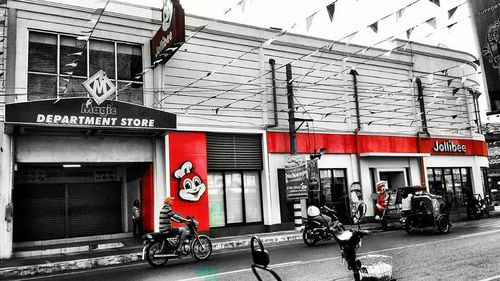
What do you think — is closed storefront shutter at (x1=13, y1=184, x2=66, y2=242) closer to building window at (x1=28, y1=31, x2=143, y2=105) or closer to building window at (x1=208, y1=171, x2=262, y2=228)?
building window at (x1=28, y1=31, x2=143, y2=105)

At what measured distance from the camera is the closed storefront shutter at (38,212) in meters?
16.0

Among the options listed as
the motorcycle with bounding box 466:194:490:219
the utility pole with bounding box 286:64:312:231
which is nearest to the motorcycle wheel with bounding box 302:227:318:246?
the utility pole with bounding box 286:64:312:231

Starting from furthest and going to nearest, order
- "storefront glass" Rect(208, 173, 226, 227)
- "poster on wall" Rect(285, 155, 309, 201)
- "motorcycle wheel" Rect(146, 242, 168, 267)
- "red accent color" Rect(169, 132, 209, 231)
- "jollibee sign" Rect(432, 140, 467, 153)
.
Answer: "jollibee sign" Rect(432, 140, 467, 153)
"storefront glass" Rect(208, 173, 226, 227)
"poster on wall" Rect(285, 155, 309, 201)
"red accent color" Rect(169, 132, 209, 231)
"motorcycle wheel" Rect(146, 242, 168, 267)

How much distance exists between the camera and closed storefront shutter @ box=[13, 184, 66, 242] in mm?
16047

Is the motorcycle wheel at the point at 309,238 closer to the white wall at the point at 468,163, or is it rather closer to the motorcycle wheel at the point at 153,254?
the motorcycle wheel at the point at 153,254

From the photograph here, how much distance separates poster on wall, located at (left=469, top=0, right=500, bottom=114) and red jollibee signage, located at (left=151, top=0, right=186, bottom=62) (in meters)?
10.4

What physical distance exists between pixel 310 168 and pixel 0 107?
38.5 ft

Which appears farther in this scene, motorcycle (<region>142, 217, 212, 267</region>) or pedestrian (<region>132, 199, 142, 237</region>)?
pedestrian (<region>132, 199, 142, 237</region>)

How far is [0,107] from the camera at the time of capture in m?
14.2

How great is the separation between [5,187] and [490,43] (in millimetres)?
14258

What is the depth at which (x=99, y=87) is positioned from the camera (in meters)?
13.5

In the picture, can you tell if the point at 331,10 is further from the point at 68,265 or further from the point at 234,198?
the point at 234,198

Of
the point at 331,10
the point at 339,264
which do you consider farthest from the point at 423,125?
the point at 339,264

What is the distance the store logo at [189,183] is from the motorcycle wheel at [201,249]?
486 centimetres
